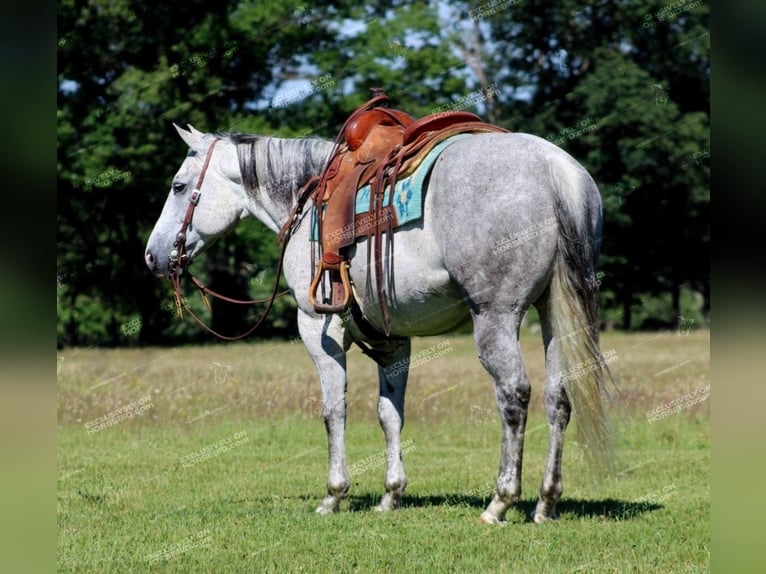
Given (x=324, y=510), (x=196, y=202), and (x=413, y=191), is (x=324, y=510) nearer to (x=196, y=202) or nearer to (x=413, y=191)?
(x=413, y=191)

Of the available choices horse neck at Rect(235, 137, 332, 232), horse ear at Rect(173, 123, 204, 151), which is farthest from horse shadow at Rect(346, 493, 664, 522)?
horse ear at Rect(173, 123, 204, 151)

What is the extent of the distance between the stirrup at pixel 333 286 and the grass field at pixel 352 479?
5.40ft

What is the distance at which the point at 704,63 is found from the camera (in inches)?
1479

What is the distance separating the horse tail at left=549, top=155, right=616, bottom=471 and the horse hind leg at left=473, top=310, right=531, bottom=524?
1.03ft

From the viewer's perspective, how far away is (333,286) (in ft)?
25.1

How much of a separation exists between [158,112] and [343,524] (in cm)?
2480

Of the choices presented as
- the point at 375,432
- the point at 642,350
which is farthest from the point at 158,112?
the point at 375,432

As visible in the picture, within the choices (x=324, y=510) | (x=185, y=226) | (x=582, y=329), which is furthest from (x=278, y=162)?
(x=582, y=329)

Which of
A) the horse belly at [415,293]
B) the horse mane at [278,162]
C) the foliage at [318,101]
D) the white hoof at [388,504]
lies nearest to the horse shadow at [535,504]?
the white hoof at [388,504]

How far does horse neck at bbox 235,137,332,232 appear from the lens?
8.36 meters

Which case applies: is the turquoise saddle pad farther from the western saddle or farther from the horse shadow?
the horse shadow

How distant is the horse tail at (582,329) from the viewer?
6551mm

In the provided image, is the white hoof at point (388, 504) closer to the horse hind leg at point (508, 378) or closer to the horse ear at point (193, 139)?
the horse hind leg at point (508, 378)
